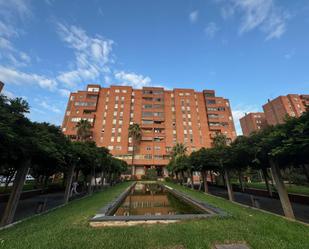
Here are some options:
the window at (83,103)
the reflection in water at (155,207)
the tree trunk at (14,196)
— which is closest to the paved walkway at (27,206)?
the tree trunk at (14,196)

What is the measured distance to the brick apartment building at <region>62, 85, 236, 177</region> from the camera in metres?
56.9

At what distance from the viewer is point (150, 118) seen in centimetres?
6306

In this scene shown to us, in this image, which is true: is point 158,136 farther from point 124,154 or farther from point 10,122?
point 10,122

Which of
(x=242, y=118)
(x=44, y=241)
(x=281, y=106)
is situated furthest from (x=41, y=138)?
(x=242, y=118)

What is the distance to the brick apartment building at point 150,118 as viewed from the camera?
187 ft

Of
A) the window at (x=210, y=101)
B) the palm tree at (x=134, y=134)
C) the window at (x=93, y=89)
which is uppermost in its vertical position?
the window at (x=93, y=89)

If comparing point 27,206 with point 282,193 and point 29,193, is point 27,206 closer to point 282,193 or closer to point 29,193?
point 29,193

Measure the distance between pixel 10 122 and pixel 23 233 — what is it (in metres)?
3.75

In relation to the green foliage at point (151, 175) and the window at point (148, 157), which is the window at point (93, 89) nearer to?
the window at point (148, 157)

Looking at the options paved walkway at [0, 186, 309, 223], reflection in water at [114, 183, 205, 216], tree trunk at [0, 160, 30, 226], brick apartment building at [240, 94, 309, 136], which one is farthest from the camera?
brick apartment building at [240, 94, 309, 136]

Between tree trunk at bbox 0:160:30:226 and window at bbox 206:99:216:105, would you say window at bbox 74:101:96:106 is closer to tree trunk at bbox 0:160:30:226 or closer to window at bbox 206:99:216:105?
window at bbox 206:99:216:105

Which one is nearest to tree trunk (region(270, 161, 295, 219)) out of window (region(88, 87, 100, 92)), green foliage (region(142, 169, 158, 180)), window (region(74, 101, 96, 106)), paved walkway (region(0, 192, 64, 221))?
paved walkway (region(0, 192, 64, 221))

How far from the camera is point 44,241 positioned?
461 cm

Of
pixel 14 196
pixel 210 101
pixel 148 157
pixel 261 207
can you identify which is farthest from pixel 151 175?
pixel 14 196
